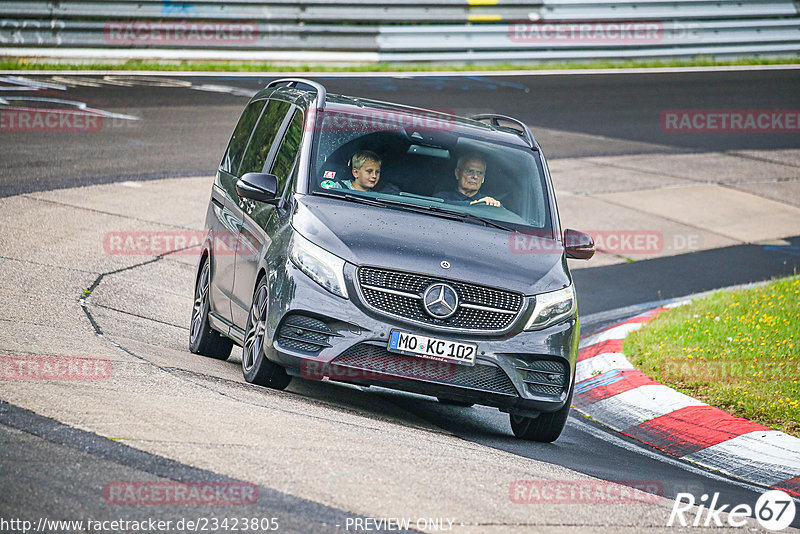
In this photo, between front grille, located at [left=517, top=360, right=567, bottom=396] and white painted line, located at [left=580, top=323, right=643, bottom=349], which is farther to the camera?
white painted line, located at [left=580, top=323, right=643, bottom=349]

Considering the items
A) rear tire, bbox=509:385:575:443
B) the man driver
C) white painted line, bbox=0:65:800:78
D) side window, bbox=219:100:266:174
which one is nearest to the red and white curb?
rear tire, bbox=509:385:575:443

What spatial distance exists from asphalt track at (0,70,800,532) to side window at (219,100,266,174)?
2.17m

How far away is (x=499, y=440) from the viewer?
7594mm

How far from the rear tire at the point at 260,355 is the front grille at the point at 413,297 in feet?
2.35

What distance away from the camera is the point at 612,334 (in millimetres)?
10961

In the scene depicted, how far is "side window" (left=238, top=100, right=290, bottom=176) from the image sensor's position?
28.8ft

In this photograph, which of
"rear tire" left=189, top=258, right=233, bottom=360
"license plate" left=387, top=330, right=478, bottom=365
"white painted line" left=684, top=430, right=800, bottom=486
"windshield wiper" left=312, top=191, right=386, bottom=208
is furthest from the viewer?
"rear tire" left=189, top=258, right=233, bottom=360

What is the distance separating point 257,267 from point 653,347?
3.89m

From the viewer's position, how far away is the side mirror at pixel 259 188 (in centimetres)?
Result: 787

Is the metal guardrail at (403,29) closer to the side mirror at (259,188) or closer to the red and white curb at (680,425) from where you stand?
the red and white curb at (680,425)

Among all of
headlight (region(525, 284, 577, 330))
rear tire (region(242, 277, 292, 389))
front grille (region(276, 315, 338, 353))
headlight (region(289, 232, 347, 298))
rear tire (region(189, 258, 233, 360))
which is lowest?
rear tire (region(189, 258, 233, 360))

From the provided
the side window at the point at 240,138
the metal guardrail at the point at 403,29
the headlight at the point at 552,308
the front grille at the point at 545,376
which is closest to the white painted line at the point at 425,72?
the metal guardrail at the point at 403,29

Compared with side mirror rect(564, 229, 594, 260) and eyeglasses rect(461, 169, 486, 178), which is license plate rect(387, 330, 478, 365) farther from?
eyeglasses rect(461, 169, 486, 178)

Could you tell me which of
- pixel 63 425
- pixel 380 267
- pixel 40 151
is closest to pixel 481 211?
pixel 380 267
